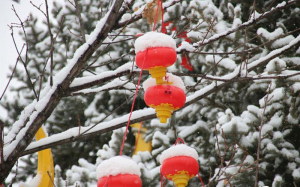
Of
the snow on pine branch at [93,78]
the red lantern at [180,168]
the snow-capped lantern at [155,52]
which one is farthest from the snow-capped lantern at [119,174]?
the snow on pine branch at [93,78]

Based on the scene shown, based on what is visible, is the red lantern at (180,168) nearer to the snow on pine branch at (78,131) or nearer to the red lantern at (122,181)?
the red lantern at (122,181)

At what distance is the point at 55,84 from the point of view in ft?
10.9

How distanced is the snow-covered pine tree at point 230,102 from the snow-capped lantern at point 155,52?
96cm

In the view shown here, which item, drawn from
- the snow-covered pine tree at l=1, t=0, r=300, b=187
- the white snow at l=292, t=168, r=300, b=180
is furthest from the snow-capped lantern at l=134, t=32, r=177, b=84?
the white snow at l=292, t=168, r=300, b=180

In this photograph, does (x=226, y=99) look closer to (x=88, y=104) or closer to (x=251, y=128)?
(x=251, y=128)

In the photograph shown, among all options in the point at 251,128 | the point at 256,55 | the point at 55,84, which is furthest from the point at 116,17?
the point at 256,55

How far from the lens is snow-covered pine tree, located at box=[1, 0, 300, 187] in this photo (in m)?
3.86

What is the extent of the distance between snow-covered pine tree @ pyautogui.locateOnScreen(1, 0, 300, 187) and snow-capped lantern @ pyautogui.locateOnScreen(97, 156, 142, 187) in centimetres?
133

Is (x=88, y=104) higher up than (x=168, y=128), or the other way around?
(x=88, y=104)

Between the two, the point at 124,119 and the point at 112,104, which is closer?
the point at 124,119

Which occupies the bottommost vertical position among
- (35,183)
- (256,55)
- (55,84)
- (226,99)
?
(35,183)

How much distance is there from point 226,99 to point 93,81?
2.84 meters

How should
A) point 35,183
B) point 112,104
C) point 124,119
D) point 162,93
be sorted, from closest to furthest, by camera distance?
point 162,93, point 124,119, point 35,183, point 112,104

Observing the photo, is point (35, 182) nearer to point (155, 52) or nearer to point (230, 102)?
point (155, 52)
